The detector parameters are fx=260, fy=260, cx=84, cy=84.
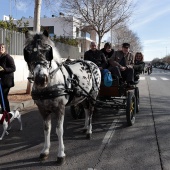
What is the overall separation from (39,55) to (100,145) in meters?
2.38

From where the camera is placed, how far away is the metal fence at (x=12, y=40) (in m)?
13.7

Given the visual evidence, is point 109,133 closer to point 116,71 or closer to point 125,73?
Result: point 116,71

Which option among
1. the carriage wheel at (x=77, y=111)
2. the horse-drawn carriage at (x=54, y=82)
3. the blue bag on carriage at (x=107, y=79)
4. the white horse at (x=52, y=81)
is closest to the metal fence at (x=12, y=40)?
the carriage wheel at (x=77, y=111)

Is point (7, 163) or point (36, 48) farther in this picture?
point (7, 163)

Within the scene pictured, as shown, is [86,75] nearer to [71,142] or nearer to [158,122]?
[71,142]

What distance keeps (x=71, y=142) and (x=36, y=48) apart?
94.4 inches

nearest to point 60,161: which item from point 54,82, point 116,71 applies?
point 54,82

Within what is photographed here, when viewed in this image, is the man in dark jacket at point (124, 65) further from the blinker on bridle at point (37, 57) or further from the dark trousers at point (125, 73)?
the blinker on bridle at point (37, 57)

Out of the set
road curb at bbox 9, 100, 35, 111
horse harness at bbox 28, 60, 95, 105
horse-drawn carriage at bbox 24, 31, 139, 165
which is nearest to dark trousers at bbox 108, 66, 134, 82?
horse-drawn carriage at bbox 24, 31, 139, 165

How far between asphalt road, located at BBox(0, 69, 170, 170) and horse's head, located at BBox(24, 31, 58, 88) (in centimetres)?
147

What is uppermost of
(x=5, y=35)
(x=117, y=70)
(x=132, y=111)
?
(x=5, y=35)

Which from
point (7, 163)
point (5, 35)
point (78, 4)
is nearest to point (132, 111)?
point (7, 163)

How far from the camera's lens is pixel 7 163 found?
4.25m

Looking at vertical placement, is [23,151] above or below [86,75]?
below
